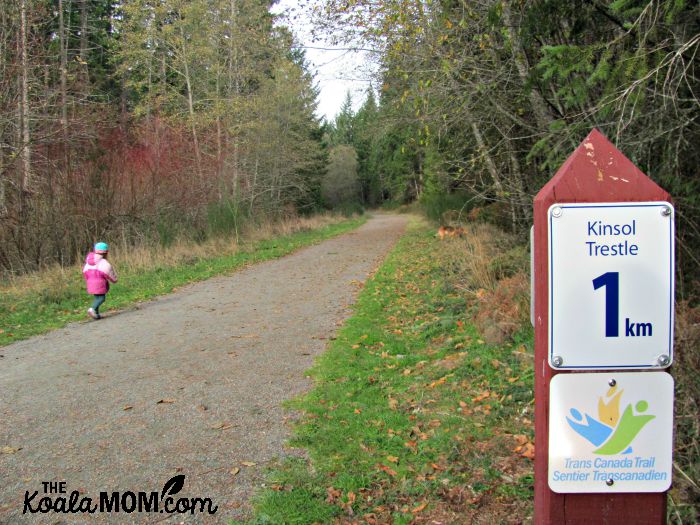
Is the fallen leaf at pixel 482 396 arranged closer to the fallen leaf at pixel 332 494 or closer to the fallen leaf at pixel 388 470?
the fallen leaf at pixel 388 470

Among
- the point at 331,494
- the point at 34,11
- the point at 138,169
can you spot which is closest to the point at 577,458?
the point at 331,494

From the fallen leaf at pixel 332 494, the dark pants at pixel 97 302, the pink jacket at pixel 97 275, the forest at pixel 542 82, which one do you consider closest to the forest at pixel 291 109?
the forest at pixel 542 82

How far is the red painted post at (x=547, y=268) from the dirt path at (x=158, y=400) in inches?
81.9

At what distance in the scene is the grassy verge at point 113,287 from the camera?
30.7ft

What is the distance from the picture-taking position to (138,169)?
18.3 meters

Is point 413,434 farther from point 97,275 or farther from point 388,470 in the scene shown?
point 97,275

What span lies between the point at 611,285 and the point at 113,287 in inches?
468

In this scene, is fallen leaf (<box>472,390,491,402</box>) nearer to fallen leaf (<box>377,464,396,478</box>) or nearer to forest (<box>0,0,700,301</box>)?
fallen leaf (<box>377,464,396,478</box>)

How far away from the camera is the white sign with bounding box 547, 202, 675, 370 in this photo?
5.97ft

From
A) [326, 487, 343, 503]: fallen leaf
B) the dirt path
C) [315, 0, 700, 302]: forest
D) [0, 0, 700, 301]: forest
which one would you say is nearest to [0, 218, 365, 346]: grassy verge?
the dirt path

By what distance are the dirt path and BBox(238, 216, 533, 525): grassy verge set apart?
12.9 inches

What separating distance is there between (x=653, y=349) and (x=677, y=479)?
1.60 meters

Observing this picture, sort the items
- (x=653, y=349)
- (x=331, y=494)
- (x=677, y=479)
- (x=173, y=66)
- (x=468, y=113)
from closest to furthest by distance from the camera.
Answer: (x=653, y=349)
(x=677, y=479)
(x=331, y=494)
(x=468, y=113)
(x=173, y=66)

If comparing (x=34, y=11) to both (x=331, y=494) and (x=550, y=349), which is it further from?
(x=550, y=349)
